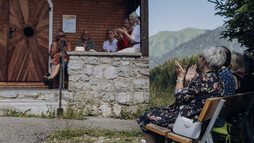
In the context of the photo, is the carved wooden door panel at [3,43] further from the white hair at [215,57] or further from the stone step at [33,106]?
the white hair at [215,57]

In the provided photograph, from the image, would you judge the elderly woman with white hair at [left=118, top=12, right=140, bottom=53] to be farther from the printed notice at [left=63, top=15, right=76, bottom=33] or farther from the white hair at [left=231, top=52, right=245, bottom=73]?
the white hair at [left=231, top=52, right=245, bottom=73]

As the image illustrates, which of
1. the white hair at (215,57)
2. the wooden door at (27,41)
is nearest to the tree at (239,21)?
the white hair at (215,57)

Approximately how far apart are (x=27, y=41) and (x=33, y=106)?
239 cm

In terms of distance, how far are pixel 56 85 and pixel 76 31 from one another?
162 centimetres

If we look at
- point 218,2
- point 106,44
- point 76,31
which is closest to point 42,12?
point 76,31

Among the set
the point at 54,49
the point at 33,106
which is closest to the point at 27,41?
the point at 54,49

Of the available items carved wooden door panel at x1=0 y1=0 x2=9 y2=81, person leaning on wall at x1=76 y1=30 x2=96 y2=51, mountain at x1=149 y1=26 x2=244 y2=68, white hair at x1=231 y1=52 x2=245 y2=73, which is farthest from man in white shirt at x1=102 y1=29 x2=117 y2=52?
mountain at x1=149 y1=26 x2=244 y2=68

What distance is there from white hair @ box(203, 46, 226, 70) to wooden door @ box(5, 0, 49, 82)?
208 inches

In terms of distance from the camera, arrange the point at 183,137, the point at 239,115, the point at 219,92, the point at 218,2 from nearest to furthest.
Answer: the point at 183,137 → the point at 219,92 → the point at 239,115 → the point at 218,2

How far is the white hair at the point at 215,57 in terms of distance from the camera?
2.49 m

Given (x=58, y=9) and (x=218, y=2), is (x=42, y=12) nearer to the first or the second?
(x=58, y=9)

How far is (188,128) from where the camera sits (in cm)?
228

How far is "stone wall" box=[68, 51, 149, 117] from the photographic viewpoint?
520 cm

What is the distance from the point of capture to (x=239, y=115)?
323 cm
